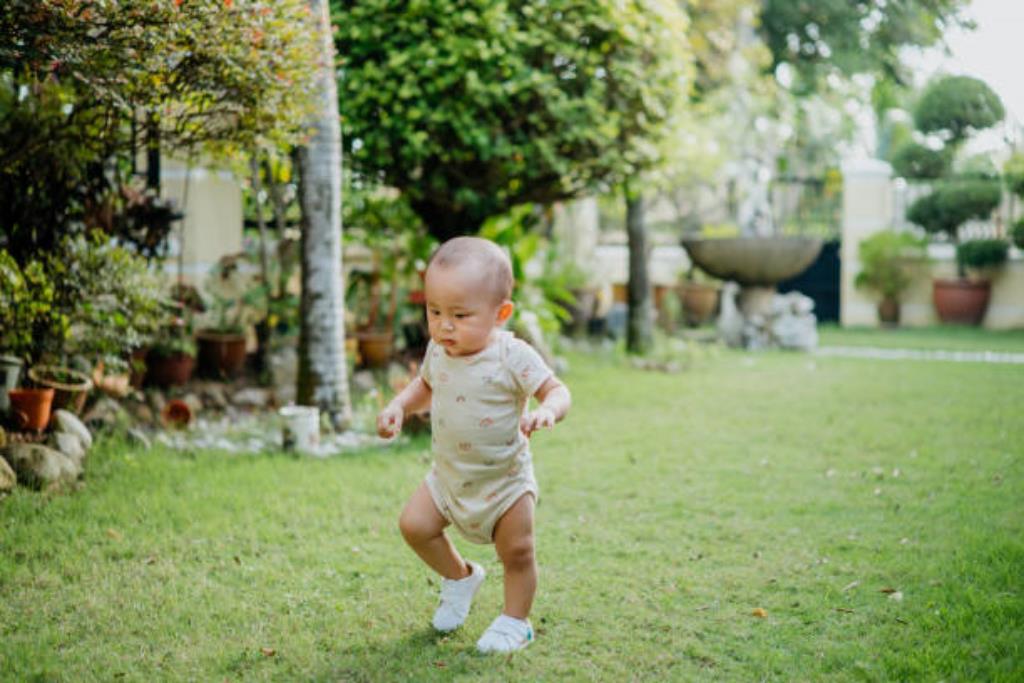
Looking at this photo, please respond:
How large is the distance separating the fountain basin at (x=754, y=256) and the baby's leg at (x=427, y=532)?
9.05m

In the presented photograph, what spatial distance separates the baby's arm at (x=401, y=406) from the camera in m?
2.87

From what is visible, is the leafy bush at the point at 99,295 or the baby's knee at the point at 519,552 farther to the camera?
the leafy bush at the point at 99,295

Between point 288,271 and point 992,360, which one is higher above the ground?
point 288,271

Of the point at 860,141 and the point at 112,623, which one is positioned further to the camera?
the point at 860,141

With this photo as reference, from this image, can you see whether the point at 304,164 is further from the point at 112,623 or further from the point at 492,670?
the point at 492,670

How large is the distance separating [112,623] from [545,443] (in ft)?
10.5

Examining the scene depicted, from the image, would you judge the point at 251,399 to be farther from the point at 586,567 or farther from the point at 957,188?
the point at 957,188

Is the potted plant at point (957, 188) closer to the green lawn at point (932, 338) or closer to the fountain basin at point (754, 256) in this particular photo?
the green lawn at point (932, 338)

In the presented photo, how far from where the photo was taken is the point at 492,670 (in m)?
2.66

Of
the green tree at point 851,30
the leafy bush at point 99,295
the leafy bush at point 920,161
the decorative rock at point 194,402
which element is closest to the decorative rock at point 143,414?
the decorative rock at point 194,402

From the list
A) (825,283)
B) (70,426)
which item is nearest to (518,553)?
(70,426)

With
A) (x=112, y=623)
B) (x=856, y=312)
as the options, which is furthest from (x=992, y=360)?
(x=112, y=623)

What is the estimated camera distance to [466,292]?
8.86 ft

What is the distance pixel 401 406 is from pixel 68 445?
2.52m
